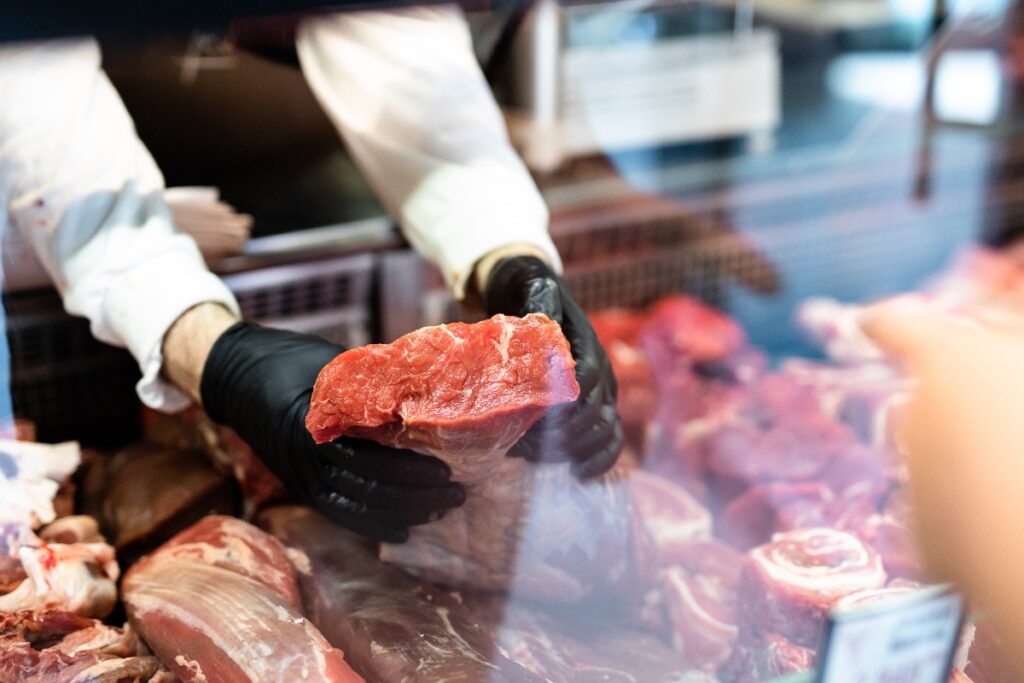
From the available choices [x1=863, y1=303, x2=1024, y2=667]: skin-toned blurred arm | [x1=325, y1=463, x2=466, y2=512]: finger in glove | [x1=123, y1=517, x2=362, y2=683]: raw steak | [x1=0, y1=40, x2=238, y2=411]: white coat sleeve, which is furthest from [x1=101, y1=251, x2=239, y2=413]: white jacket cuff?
[x1=863, y1=303, x2=1024, y2=667]: skin-toned blurred arm

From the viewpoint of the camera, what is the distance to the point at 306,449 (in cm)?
136

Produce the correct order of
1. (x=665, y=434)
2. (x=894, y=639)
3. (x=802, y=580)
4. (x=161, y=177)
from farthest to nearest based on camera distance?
(x=665, y=434) < (x=161, y=177) < (x=802, y=580) < (x=894, y=639)

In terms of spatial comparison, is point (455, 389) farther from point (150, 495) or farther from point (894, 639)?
point (150, 495)

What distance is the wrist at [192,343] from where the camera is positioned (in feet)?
4.94

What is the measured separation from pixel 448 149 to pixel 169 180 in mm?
513

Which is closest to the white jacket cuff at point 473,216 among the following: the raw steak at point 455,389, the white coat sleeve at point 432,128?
the white coat sleeve at point 432,128

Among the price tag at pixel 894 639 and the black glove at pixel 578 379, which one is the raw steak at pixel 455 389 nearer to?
the black glove at pixel 578 379

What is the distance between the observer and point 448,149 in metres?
1.82

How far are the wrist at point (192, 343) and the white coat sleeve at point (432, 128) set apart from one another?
0.46 m

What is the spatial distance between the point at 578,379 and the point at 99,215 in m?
0.83

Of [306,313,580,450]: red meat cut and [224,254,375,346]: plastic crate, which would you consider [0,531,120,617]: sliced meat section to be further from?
[224,254,375,346]: plastic crate

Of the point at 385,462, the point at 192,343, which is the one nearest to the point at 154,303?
the point at 192,343

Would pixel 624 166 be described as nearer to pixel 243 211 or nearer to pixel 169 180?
pixel 243 211

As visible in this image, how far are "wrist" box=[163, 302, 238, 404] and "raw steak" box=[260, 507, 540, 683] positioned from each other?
0.27m
